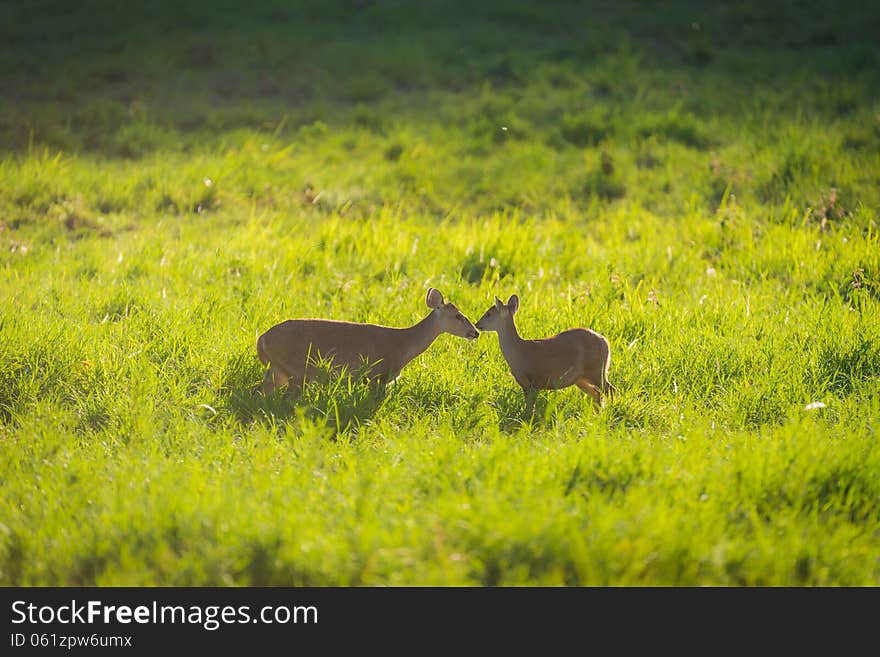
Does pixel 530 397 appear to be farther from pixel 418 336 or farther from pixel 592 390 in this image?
pixel 418 336

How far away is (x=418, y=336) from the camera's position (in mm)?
4801

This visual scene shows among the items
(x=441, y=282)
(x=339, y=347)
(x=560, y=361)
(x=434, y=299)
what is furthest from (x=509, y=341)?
(x=441, y=282)

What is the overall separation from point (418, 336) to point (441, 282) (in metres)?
1.74

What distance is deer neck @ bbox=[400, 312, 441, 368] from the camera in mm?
4770

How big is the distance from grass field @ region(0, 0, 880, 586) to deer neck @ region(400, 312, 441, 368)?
185 millimetres

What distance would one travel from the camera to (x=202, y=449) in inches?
161

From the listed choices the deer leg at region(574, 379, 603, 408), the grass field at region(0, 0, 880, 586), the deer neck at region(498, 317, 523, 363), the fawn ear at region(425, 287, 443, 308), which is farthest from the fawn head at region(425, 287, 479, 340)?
the deer leg at region(574, 379, 603, 408)

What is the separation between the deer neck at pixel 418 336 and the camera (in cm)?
477

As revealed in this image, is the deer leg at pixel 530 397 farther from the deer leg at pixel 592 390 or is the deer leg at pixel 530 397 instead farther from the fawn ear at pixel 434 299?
the fawn ear at pixel 434 299

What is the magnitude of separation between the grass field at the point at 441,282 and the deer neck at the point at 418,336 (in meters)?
0.18

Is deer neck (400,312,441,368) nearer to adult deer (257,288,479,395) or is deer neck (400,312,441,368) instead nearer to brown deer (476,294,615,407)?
adult deer (257,288,479,395)

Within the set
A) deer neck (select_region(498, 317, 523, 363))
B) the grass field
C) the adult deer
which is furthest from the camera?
deer neck (select_region(498, 317, 523, 363))

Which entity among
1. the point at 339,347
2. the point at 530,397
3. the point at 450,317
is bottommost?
the point at 530,397

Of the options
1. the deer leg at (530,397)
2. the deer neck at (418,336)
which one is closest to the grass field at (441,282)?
the deer leg at (530,397)
